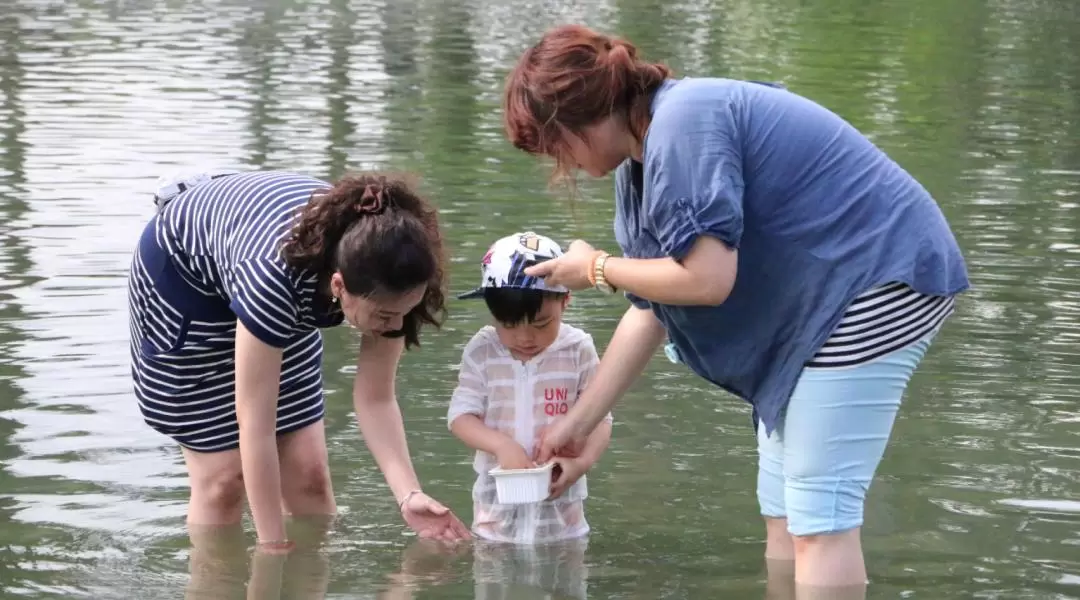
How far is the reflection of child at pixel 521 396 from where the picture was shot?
5.02 metres

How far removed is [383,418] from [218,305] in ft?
1.98

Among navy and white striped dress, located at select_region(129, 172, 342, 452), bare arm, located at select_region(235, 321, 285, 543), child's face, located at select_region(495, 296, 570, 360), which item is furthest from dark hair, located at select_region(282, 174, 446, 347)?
child's face, located at select_region(495, 296, 570, 360)

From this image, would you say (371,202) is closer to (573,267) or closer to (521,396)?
(573,267)

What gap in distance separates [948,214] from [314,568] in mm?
6897

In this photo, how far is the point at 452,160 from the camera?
43.5 ft

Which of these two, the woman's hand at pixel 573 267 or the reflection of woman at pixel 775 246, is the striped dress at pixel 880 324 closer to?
the reflection of woman at pixel 775 246

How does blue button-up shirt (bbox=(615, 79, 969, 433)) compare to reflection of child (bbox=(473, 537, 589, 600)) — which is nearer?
blue button-up shirt (bbox=(615, 79, 969, 433))

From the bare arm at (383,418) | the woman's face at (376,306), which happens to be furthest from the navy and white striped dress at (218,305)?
the bare arm at (383,418)

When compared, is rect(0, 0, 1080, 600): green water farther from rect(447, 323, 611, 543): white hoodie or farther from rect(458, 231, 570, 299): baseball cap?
rect(458, 231, 570, 299): baseball cap

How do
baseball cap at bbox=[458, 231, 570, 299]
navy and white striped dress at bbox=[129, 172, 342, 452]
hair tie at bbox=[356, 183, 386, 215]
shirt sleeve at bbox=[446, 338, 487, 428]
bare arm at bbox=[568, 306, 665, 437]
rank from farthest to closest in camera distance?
shirt sleeve at bbox=[446, 338, 487, 428]
baseball cap at bbox=[458, 231, 570, 299]
bare arm at bbox=[568, 306, 665, 437]
navy and white striped dress at bbox=[129, 172, 342, 452]
hair tie at bbox=[356, 183, 386, 215]

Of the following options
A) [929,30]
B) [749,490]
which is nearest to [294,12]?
[929,30]

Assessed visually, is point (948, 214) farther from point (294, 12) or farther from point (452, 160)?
point (294, 12)

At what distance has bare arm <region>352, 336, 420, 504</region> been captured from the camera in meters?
5.06

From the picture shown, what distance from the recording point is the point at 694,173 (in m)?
3.90
